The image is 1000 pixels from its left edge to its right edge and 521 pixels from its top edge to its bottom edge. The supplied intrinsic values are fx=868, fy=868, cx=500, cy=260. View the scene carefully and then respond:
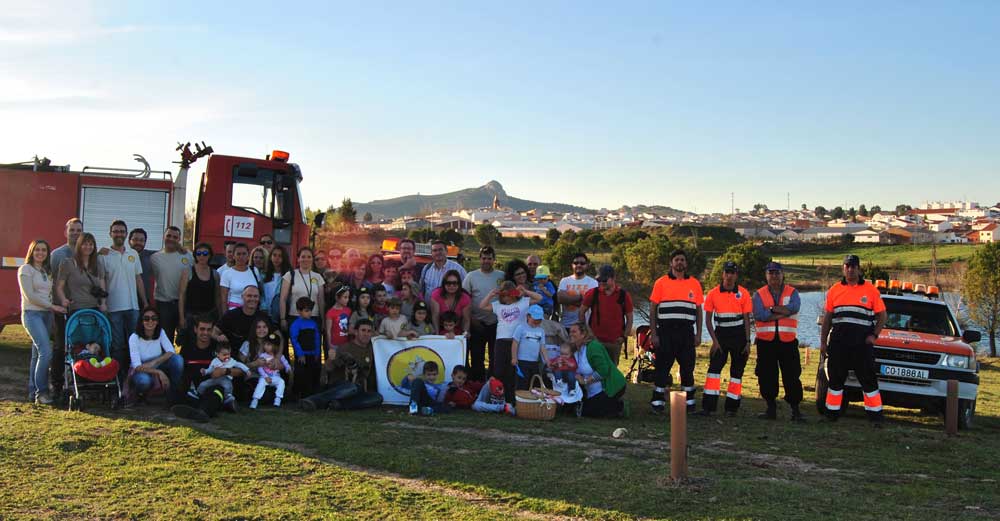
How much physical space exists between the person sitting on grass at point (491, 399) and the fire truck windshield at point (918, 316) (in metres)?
5.62

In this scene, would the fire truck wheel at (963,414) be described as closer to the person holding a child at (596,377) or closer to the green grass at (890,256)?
the person holding a child at (596,377)

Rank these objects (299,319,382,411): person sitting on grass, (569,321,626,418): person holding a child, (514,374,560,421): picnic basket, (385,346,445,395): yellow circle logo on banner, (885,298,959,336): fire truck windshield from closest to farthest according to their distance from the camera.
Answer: (514,374,560,421): picnic basket → (299,319,382,411): person sitting on grass → (569,321,626,418): person holding a child → (385,346,445,395): yellow circle logo on banner → (885,298,959,336): fire truck windshield

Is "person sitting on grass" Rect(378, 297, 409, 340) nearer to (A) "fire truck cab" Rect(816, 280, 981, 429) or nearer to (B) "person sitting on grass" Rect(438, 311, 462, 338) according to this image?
(B) "person sitting on grass" Rect(438, 311, 462, 338)

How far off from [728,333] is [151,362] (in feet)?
22.1

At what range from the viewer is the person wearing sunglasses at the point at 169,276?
419 inches

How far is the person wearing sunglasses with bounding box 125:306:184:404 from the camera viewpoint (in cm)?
946

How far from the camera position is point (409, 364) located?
35.2 feet

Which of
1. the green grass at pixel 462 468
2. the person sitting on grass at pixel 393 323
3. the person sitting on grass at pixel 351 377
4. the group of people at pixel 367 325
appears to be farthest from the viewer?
the person sitting on grass at pixel 393 323

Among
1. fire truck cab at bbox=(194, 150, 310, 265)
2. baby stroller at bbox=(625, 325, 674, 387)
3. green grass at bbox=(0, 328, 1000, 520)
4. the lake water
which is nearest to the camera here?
green grass at bbox=(0, 328, 1000, 520)

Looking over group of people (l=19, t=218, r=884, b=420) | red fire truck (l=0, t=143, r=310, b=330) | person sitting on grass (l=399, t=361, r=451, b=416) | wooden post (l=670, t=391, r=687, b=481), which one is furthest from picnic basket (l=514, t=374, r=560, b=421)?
red fire truck (l=0, t=143, r=310, b=330)

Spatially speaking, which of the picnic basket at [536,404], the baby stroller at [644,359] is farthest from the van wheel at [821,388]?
the picnic basket at [536,404]

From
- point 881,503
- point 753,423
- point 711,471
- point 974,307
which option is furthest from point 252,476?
point 974,307

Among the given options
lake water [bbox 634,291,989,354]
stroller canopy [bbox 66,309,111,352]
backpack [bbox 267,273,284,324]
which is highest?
backpack [bbox 267,273,284,324]

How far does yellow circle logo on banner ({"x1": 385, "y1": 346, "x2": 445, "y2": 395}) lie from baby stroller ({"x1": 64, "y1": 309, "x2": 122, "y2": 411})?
3.09 metres
